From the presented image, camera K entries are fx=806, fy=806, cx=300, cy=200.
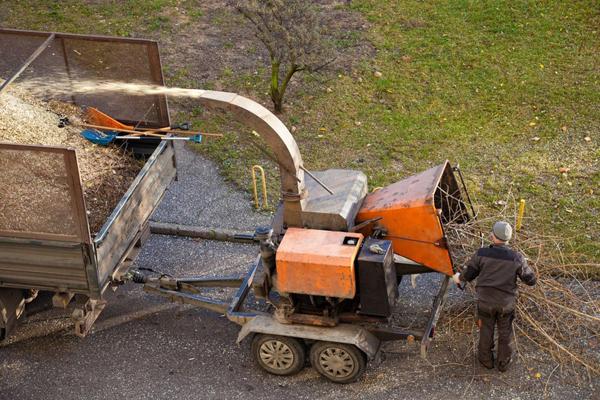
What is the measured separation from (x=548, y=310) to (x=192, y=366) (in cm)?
336

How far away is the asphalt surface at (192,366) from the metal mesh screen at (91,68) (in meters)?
1.97

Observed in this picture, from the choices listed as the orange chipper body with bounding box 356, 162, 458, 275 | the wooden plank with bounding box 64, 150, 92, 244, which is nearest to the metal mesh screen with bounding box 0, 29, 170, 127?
the wooden plank with bounding box 64, 150, 92, 244

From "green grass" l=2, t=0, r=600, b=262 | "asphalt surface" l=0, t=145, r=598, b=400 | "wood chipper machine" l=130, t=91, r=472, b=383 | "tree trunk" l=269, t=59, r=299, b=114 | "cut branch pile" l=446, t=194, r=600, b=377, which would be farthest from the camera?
"tree trunk" l=269, t=59, r=299, b=114

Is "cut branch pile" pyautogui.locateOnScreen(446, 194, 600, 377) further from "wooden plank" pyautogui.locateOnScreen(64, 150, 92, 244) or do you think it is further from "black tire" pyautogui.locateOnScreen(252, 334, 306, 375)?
"wooden plank" pyautogui.locateOnScreen(64, 150, 92, 244)

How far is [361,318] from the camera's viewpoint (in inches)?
279

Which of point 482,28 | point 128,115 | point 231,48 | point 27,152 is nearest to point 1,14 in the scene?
point 231,48

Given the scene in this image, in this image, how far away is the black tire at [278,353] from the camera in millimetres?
7191

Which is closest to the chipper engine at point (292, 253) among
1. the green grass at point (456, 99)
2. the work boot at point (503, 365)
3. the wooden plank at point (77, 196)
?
the wooden plank at point (77, 196)

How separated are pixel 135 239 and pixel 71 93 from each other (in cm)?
212

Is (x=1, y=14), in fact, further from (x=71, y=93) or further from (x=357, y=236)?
(x=357, y=236)

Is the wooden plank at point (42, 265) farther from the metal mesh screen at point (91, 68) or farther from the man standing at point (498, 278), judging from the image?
the man standing at point (498, 278)

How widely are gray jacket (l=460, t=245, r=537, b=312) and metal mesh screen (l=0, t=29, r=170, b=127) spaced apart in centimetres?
362

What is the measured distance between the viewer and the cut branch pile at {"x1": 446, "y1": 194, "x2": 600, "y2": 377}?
7.38 m

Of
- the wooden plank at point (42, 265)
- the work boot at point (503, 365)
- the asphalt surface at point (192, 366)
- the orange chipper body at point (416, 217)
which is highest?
the orange chipper body at point (416, 217)
